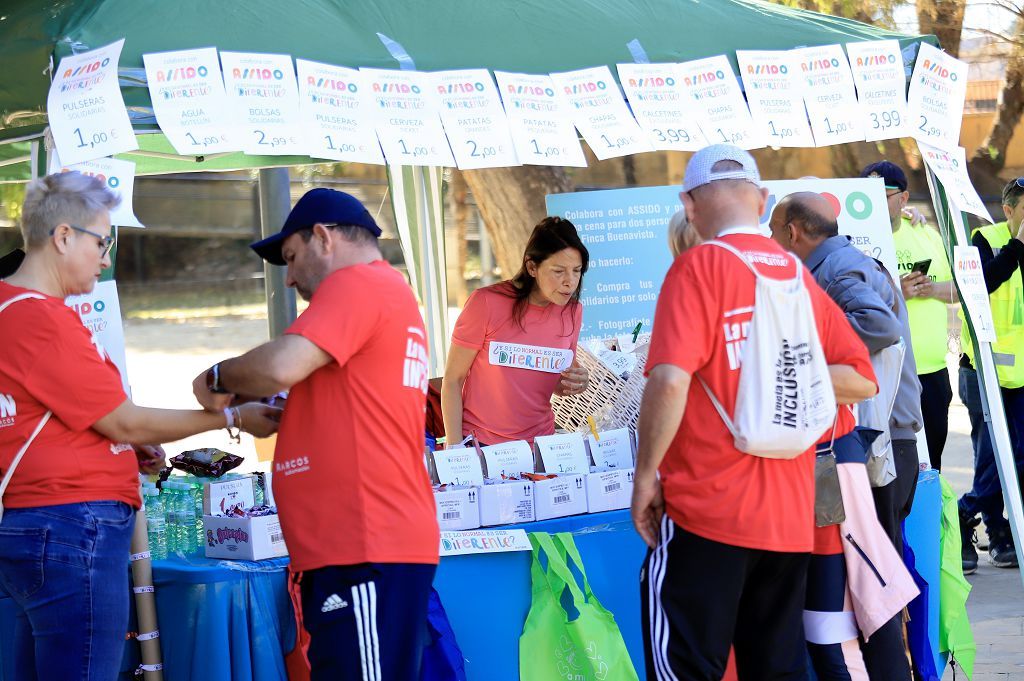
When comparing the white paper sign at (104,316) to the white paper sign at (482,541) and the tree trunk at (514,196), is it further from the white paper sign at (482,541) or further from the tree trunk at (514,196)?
the tree trunk at (514,196)

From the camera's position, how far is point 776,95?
463cm

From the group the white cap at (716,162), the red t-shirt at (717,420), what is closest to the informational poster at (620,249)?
the white cap at (716,162)

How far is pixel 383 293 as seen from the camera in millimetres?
2719

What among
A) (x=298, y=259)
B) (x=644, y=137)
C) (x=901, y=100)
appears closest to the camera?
(x=298, y=259)

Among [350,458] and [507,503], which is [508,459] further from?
[350,458]

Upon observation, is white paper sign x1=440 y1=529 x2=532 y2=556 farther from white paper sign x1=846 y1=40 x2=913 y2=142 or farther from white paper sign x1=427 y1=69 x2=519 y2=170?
white paper sign x1=846 y1=40 x2=913 y2=142

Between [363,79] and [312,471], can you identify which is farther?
[363,79]

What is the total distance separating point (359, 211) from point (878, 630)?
1.97 meters

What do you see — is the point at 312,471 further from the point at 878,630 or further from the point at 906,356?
the point at 906,356

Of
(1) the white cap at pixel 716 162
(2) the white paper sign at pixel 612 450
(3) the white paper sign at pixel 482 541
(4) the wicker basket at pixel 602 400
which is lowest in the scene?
(3) the white paper sign at pixel 482 541

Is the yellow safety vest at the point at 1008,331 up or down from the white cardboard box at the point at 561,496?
up

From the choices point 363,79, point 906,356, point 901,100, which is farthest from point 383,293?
point 901,100

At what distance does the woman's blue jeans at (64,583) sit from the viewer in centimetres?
282

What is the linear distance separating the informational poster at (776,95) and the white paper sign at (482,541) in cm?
183
